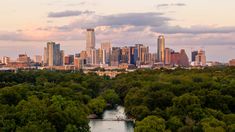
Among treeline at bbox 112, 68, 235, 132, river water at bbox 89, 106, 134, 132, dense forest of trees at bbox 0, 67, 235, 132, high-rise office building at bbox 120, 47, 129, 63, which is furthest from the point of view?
high-rise office building at bbox 120, 47, 129, 63

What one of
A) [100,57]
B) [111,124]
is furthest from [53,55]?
[111,124]

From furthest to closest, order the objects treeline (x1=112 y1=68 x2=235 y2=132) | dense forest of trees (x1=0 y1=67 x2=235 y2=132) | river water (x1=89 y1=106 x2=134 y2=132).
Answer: river water (x1=89 y1=106 x2=134 y2=132) < treeline (x1=112 y1=68 x2=235 y2=132) < dense forest of trees (x1=0 y1=67 x2=235 y2=132)

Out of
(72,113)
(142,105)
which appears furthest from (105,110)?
(72,113)

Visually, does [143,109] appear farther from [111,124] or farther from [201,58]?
[201,58]

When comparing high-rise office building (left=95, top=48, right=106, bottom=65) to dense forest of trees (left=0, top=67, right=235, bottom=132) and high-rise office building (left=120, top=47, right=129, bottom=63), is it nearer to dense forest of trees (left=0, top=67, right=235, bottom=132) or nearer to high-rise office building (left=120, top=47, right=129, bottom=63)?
high-rise office building (left=120, top=47, right=129, bottom=63)

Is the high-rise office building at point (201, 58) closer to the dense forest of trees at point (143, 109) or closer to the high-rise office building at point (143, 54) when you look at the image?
the high-rise office building at point (143, 54)

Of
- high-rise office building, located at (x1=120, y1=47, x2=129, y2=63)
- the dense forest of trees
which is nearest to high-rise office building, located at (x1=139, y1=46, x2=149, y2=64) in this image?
high-rise office building, located at (x1=120, y1=47, x2=129, y2=63)

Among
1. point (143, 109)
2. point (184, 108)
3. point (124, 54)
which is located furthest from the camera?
point (124, 54)

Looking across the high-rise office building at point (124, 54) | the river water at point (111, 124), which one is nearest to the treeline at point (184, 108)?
the river water at point (111, 124)
